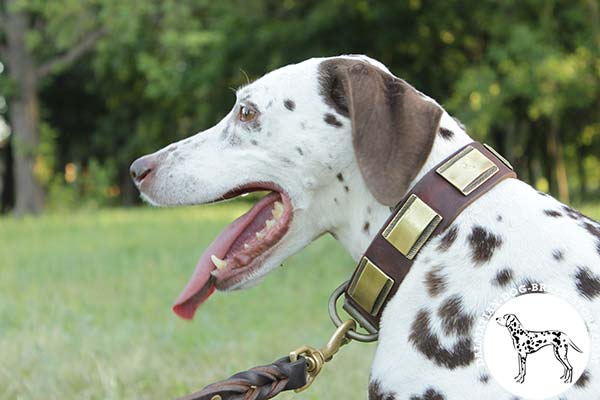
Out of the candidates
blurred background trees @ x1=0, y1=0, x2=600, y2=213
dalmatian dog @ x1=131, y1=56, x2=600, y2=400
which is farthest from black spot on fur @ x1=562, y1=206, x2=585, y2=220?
blurred background trees @ x1=0, y1=0, x2=600, y2=213

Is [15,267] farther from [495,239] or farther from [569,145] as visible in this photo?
[569,145]

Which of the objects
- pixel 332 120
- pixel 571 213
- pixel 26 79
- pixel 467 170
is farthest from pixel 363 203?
pixel 26 79

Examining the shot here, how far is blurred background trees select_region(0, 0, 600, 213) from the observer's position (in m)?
18.0

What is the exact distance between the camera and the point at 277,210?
280 centimetres

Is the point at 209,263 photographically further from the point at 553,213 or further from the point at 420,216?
the point at 553,213

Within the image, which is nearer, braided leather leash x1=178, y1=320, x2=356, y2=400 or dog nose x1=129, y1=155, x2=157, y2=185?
braided leather leash x1=178, y1=320, x2=356, y2=400

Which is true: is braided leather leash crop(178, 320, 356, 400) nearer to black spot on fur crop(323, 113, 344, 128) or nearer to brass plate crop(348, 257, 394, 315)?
brass plate crop(348, 257, 394, 315)

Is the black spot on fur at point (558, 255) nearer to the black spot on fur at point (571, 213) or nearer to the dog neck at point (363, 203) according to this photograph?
the black spot on fur at point (571, 213)

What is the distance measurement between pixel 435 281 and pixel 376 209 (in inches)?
13.9

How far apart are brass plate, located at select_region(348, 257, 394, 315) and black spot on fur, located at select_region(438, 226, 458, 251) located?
6.9 inches

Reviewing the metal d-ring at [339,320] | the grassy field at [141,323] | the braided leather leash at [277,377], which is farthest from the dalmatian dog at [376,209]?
the grassy field at [141,323]

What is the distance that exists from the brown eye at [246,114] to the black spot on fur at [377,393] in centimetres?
102

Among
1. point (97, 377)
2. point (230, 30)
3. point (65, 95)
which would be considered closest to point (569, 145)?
point (230, 30)

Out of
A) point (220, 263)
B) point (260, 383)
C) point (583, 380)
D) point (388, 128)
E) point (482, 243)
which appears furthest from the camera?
point (220, 263)
